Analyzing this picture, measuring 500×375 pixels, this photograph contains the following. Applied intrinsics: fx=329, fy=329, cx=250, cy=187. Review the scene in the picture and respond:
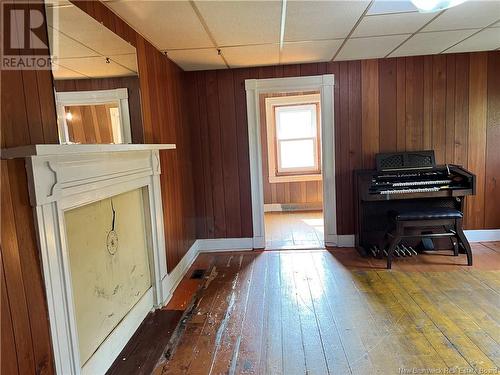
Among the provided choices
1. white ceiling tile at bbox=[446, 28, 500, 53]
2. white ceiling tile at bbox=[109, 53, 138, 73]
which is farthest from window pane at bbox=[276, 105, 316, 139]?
white ceiling tile at bbox=[109, 53, 138, 73]

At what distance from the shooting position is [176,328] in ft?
7.68

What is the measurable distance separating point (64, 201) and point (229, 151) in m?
2.50

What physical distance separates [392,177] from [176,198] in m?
2.22

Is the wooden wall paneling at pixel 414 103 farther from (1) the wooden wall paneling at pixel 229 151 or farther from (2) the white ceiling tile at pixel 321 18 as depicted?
(1) the wooden wall paneling at pixel 229 151

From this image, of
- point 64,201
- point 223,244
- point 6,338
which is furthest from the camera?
point 223,244

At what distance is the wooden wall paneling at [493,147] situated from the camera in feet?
11.8

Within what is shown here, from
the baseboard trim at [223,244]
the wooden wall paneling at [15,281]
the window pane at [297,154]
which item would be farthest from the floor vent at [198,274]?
the window pane at [297,154]

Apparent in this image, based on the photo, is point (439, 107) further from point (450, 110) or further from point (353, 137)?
point (353, 137)

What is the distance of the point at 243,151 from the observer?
3893mm

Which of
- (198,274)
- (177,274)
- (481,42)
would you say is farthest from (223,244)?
(481,42)

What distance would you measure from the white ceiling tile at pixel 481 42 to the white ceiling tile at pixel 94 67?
3.00 m

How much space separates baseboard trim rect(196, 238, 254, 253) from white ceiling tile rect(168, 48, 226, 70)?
2008mm

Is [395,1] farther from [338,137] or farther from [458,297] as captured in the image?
[458,297]

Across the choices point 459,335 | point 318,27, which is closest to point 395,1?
point 318,27
